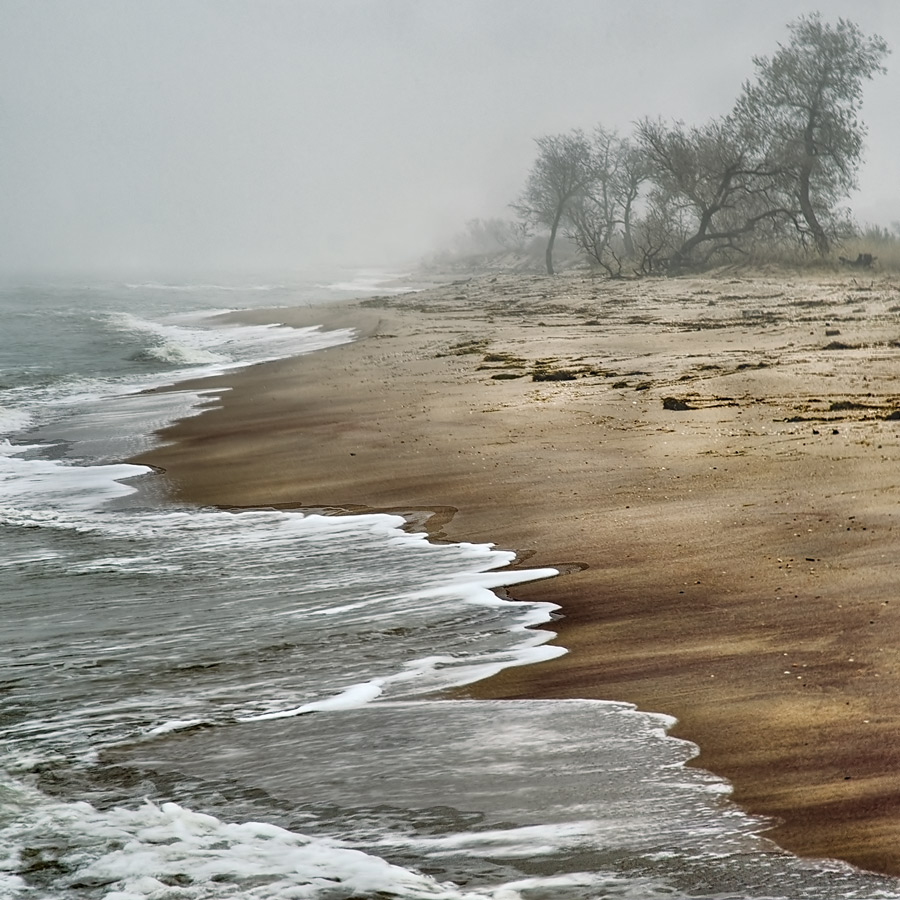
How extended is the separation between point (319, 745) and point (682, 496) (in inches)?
132

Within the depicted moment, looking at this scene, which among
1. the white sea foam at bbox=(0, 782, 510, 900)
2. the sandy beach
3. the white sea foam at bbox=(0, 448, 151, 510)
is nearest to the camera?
the white sea foam at bbox=(0, 782, 510, 900)

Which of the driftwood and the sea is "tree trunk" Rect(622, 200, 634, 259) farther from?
the sea

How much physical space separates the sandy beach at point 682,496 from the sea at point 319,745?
7.7 inches

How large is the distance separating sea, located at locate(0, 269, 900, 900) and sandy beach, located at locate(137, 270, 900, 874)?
0.64 ft

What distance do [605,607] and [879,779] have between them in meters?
1.82

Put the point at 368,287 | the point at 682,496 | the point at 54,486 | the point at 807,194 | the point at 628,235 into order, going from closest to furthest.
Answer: the point at 682,496
the point at 54,486
the point at 807,194
the point at 628,235
the point at 368,287

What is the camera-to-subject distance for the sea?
8.35 ft

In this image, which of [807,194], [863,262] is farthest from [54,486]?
[807,194]

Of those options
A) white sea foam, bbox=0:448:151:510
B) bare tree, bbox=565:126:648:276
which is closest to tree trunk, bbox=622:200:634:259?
bare tree, bbox=565:126:648:276

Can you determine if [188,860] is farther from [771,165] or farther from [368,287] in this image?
[368,287]

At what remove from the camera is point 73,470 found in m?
9.27

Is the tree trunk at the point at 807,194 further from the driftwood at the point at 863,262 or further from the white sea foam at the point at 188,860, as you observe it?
the white sea foam at the point at 188,860

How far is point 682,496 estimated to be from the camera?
6148 mm

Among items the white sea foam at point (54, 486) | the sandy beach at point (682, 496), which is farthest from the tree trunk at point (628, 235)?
the white sea foam at point (54, 486)
